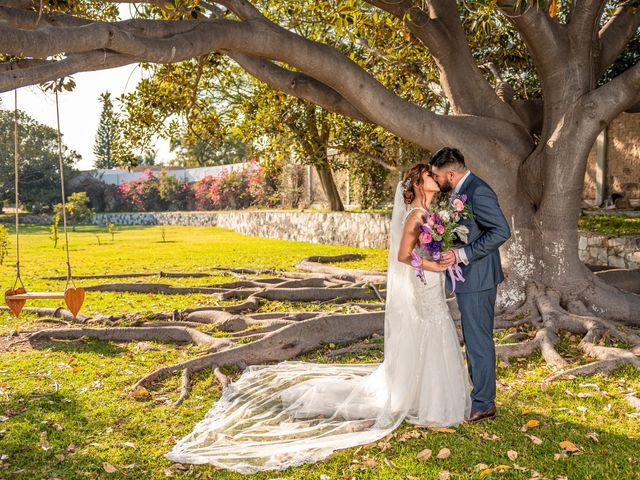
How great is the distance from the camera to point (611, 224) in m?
14.5

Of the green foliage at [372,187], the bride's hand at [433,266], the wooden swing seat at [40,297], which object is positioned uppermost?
the green foliage at [372,187]

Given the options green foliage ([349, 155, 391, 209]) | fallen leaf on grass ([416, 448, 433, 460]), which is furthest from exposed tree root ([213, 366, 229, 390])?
green foliage ([349, 155, 391, 209])

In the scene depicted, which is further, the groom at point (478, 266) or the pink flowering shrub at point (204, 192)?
the pink flowering shrub at point (204, 192)

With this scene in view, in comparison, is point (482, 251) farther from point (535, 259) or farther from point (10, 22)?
point (10, 22)

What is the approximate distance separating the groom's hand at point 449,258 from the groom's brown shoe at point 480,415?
4.19 ft

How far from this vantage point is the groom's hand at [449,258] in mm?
4758

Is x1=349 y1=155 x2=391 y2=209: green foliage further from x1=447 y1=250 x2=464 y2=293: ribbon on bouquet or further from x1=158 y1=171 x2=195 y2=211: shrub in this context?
x1=158 y1=171 x2=195 y2=211: shrub

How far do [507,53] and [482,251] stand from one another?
903cm

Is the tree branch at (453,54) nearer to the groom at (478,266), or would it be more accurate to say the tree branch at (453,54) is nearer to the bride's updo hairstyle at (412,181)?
the bride's updo hairstyle at (412,181)

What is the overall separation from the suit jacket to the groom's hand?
0.10m

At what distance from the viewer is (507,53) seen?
40.7 ft

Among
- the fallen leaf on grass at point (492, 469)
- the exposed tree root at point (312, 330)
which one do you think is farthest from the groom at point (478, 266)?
the exposed tree root at point (312, 330)

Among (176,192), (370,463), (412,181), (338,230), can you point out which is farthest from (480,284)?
(176,192)

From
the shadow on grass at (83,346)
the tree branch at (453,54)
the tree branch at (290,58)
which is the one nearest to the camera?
the tree branch at (290,58)
